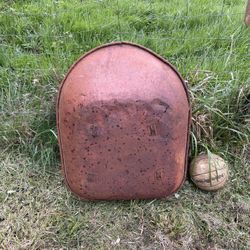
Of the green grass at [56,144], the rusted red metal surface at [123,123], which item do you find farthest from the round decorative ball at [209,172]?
the rusted red metal surface at [123,123]

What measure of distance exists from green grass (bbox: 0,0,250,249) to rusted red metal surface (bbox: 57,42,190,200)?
0.69 ft

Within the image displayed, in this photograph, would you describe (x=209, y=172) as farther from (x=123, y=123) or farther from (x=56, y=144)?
(x=56, y=144)

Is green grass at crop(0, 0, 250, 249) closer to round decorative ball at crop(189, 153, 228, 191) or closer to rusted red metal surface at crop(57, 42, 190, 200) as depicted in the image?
round decorative ball at crop(189, 153, 228, 191)

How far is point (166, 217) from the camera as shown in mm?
2396

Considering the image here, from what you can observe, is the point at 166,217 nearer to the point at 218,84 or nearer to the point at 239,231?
the point at 239,231

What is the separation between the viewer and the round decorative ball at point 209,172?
248 centimetres

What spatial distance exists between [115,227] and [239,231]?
713 mm

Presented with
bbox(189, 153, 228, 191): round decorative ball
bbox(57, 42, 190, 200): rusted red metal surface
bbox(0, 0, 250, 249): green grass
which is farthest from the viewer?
bbox(189, 153, 228, 191): round decorative ball

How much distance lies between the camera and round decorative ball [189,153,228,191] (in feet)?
8.14

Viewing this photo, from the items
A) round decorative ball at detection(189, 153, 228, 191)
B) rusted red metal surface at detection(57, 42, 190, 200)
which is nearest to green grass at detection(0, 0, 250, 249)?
round decorative ball at detection(189, 153, 228, 191)

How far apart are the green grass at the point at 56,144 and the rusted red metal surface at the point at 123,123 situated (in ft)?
0.69

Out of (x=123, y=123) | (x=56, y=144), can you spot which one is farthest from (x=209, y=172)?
(x=56, y=144)

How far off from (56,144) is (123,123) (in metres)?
0.70

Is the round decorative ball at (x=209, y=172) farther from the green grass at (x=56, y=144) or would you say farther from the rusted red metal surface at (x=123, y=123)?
the rusted red metal surface at (x=123, y=123)
